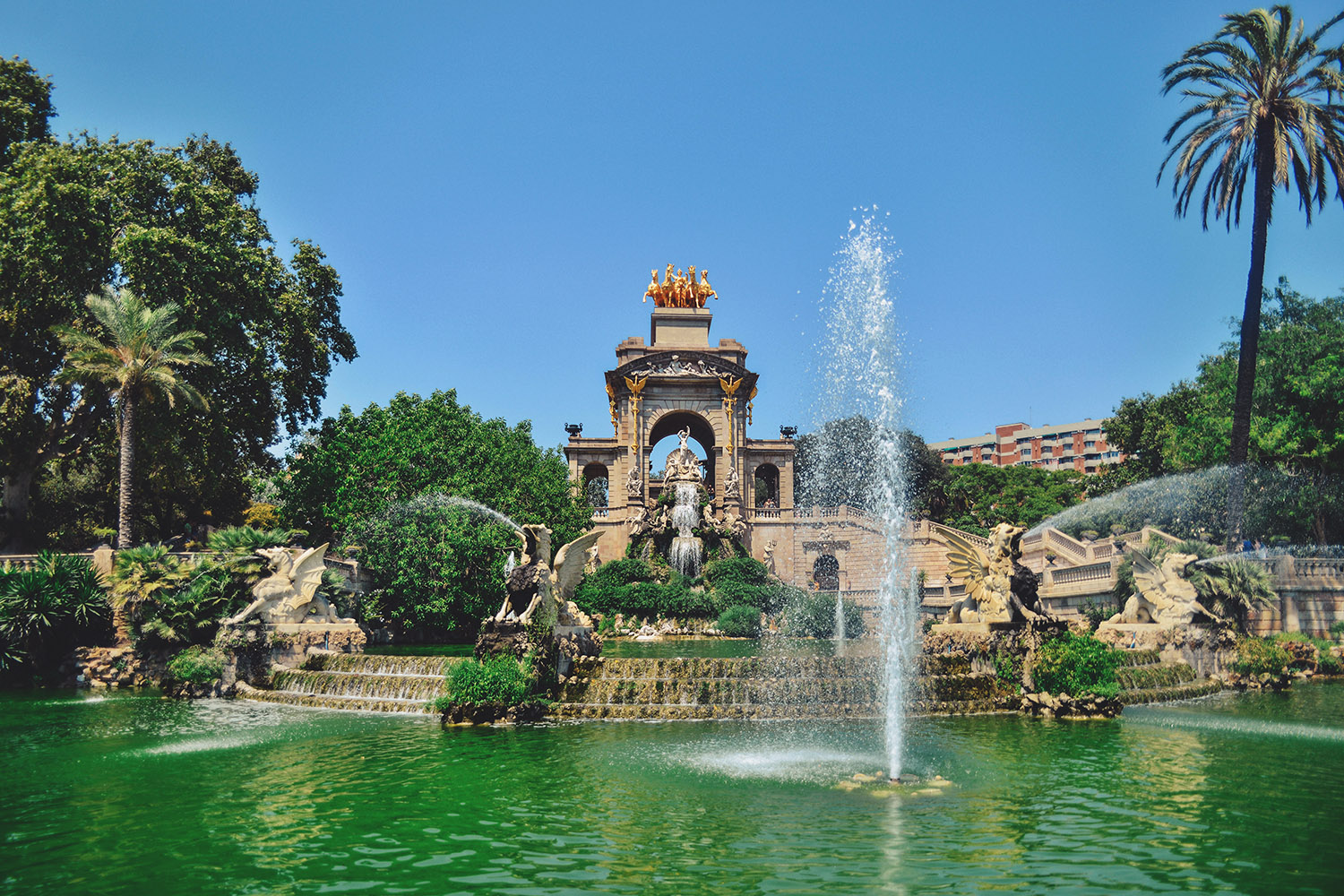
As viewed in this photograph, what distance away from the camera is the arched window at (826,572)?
196 ft

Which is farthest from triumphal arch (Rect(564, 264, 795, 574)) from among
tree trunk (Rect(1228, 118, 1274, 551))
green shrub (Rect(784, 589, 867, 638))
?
tree trunk (Rect(1228, 118, 1274, 551))

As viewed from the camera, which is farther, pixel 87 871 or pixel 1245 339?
pixel 1245 339

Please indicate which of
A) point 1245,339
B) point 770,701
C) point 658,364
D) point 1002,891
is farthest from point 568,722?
point 658,364

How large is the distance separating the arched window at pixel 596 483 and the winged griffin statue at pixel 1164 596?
40476 millimetres

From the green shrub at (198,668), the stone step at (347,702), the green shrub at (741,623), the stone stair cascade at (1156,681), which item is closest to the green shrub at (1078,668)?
the stone stair cascade at (1156,681)

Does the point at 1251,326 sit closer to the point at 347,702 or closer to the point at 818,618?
the point at 818,618

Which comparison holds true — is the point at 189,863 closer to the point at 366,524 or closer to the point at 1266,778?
the point at 1266,778

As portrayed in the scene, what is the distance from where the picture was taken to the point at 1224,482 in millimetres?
36156

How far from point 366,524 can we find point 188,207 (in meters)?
14.4

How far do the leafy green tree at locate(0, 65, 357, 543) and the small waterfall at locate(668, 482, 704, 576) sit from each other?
20159mm

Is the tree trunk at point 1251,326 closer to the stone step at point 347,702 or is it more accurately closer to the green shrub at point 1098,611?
the green shrub at point 1098,611

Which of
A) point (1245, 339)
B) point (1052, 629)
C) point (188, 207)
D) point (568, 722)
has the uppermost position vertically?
point (188, 207)

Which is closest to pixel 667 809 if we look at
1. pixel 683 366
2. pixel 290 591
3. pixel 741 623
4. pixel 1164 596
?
pixel 290 591

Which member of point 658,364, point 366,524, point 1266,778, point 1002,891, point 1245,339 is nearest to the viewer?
point 1002,891
